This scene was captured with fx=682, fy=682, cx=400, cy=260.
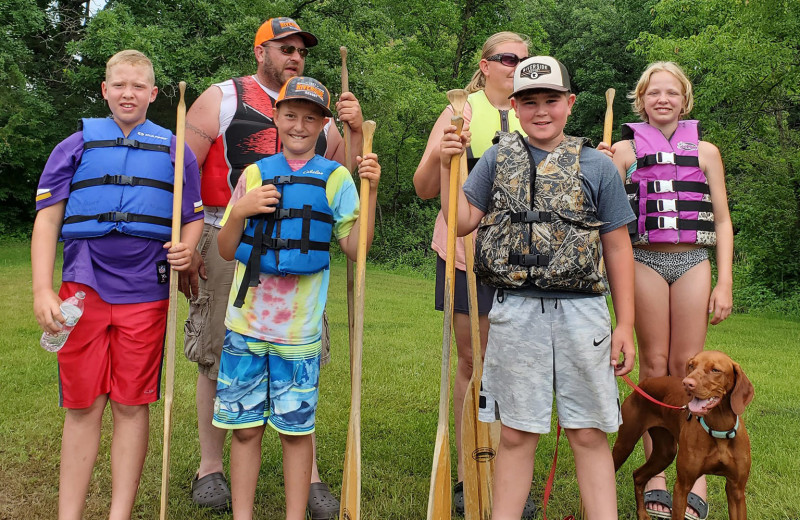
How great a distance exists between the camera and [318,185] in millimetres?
3578

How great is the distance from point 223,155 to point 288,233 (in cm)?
109

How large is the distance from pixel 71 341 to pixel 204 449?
1.37m

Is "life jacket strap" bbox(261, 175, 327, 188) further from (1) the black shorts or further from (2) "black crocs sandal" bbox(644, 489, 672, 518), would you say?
(2) "black crocs sandal" bbox(644, 489, 672, 518)

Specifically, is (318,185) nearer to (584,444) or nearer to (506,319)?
(506,319)

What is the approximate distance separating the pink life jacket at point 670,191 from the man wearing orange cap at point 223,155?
1.78m

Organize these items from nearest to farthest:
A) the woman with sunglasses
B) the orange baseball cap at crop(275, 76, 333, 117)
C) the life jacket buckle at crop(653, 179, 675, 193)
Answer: the orange baseball cap at crop(275, 76, 333, 117) → the woman with sunglasses → the life jacket buckle at crop(653, 179, 675, 193)

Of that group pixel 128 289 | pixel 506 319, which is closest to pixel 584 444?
pixel 506 319

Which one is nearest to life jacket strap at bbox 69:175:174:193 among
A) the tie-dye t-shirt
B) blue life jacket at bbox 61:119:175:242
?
blue life jacket at bbox 61:119:175:242

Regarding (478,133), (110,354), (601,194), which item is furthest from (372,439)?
(601,194)

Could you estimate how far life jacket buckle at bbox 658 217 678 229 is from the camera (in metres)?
4.11

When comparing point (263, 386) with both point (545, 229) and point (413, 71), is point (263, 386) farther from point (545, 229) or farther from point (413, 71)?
point (413, 71)

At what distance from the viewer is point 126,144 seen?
11.8ft

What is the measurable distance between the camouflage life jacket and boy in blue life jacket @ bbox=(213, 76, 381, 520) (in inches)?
28.8

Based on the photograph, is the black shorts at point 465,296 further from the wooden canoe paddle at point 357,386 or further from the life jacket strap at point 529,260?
the life jacket strap at point 529,260
